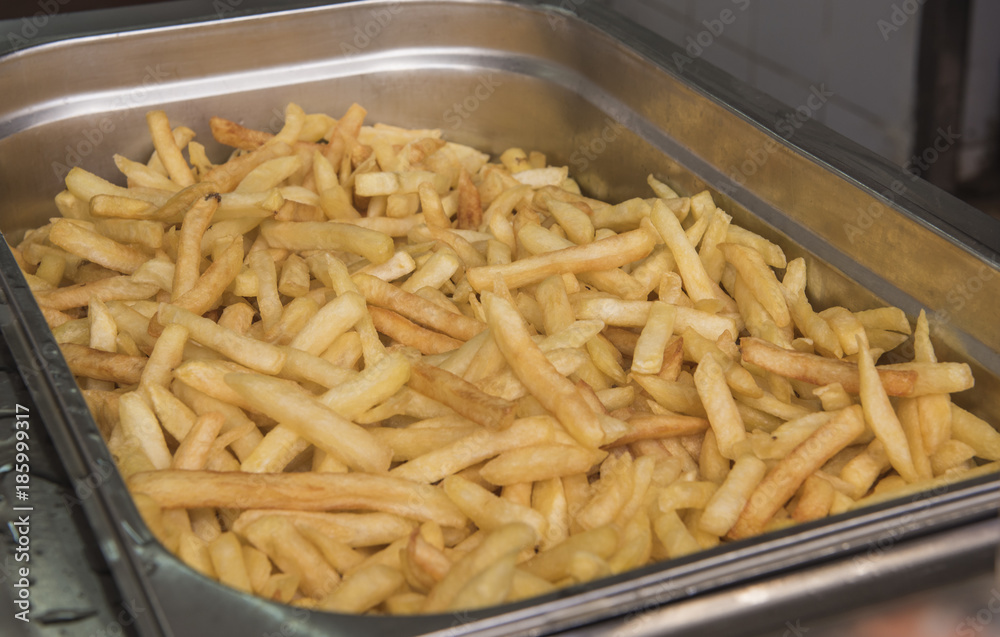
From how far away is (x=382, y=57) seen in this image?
2.75 meters

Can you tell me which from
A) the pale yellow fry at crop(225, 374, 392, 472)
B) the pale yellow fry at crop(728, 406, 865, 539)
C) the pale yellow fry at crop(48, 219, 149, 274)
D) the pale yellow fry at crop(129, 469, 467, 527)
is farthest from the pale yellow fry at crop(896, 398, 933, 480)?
the pale yellow fry at crop(48, 219, 149, 274)

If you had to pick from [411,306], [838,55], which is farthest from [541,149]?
[838,55]

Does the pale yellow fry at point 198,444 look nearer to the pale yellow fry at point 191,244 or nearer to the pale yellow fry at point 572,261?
the pale yellow fry at point 191,244

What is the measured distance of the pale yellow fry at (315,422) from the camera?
1363 mm

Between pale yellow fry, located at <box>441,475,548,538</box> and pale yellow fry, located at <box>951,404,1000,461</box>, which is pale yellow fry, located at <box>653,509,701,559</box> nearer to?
pale yellow fry, located at <box>441,475,548,538</box>

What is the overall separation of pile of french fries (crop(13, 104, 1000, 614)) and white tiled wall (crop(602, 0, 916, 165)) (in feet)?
7.45

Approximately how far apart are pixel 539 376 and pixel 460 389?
0.42 feet

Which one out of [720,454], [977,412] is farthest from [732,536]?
[977,412]

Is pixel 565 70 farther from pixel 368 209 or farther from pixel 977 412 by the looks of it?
pixel 977 412

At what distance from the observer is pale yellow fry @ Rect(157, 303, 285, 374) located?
1506mm

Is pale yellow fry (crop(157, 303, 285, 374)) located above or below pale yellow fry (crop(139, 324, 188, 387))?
above

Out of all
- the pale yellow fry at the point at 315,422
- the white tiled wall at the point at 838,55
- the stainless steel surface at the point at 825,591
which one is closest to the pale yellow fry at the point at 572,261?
the pale yellow fry at the point at 315,422

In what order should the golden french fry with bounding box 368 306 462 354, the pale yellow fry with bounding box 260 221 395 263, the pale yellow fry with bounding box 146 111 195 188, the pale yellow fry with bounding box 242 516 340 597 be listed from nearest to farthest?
1. the pale yellow fry with bounding box 242 516 340 597
2. the golden french fry with bounding box 368 306 462 354
3. the pale yellow fry with bounding box 260 221 395 263
4. the pale yellow fry with bounding box 146 111 195 188

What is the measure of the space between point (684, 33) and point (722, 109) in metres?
2.51
